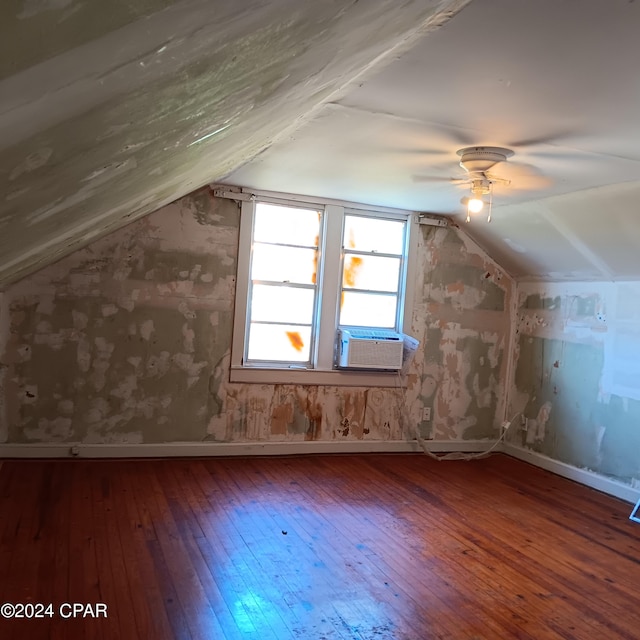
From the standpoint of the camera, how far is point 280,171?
13.4ft

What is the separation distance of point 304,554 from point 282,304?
95.2 inches

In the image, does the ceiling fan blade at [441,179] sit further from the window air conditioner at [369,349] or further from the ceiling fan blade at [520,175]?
the window air conditioner at [369,349]

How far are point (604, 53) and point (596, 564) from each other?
2782 mm

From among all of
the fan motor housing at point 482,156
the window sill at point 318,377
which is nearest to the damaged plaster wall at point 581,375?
the window sill at point 318,377

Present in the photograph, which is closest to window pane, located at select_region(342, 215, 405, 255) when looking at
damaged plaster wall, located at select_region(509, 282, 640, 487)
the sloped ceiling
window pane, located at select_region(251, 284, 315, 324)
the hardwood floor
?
window pane, located at select_region(251, 284, 315, 324)

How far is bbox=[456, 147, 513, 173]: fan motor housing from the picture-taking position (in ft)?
10.3

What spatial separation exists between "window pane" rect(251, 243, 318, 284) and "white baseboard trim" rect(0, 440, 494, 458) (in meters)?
1.44

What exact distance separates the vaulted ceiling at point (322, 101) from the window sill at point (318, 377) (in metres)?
1.58

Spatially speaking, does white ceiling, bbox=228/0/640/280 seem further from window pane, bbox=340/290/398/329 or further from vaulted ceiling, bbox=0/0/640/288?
window pane, bbox=340/290/398/329

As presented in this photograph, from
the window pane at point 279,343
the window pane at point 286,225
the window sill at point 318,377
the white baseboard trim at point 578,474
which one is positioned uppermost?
the window pane at point 286,225

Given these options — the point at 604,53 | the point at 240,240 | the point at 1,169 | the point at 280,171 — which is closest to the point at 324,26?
the point at 1,169

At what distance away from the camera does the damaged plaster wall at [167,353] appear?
434 centimetres

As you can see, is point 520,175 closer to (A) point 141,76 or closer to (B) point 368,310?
(B) point 368,310

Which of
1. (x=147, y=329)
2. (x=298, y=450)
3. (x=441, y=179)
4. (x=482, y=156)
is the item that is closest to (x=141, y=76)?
(x=482, y=156)
